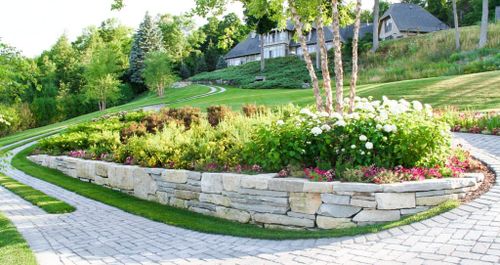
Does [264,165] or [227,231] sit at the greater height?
[264,165]

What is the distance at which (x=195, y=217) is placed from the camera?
5.82 m

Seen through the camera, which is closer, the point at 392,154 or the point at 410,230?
the point at 410,230

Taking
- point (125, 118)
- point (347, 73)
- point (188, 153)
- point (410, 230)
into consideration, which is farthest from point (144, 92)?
point (410, 230)

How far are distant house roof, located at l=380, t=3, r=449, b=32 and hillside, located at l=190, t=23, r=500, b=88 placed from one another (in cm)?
930

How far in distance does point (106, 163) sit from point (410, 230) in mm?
6087

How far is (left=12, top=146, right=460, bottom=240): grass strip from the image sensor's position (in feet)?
14.6

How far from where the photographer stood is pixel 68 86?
1738 inches

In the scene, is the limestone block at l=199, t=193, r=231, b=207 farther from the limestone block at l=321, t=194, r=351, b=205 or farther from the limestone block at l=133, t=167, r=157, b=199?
the limestone block at l=321, t=194, r=351, b=205

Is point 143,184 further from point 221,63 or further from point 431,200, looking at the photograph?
point 221,63

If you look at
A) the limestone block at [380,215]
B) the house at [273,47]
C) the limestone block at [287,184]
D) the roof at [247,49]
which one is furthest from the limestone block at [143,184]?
the roof at [247,49]

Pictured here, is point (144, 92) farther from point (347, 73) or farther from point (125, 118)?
point (125, 118)

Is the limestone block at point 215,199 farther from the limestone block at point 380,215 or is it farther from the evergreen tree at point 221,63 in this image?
the evergreen tree at point 221,63

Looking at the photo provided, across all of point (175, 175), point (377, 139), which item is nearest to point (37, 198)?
point (175, 175)

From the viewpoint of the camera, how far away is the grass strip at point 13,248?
4.12 meters
